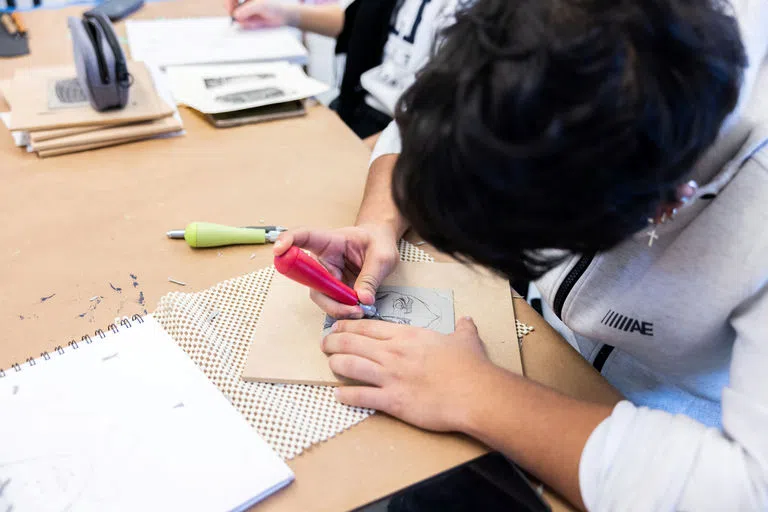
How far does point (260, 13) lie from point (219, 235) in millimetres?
738

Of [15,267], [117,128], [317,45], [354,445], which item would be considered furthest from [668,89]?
[317,45]

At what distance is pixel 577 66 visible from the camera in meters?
0.37

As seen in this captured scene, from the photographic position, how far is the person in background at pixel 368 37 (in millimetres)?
1187

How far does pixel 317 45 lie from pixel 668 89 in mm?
2148

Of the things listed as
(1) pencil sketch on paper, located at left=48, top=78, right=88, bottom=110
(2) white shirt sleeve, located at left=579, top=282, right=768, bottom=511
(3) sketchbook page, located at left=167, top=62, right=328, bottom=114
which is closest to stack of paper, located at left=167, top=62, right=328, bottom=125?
(3) sketchbook page, located at left=167, top=62, right=328, bottom=114

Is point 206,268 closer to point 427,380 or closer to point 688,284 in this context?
point 427,380

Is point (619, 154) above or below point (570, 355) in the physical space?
above

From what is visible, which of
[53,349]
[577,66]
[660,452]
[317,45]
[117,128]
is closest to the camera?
[577,66]

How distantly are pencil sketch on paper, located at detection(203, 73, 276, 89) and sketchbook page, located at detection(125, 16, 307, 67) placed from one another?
8 centimetres

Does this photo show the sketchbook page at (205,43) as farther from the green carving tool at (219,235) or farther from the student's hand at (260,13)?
the green carving tool at (219,235)

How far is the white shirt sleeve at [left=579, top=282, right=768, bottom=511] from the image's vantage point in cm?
45

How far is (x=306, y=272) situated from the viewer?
0.58 meters

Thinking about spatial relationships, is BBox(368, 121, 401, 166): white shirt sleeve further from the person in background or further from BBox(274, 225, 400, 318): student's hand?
the person in background

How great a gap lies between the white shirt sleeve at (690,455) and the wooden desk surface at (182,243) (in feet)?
0.29
